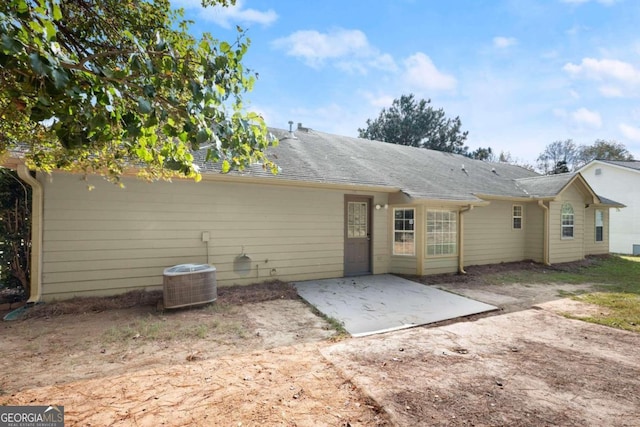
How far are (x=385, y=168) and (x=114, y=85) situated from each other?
8960mm

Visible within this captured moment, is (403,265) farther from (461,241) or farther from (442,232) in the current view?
(461,241)

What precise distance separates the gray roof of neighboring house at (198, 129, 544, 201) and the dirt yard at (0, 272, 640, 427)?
11.3 feet

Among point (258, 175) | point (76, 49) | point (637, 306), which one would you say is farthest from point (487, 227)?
point (76, 49)

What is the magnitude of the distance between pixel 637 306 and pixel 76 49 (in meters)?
9.98

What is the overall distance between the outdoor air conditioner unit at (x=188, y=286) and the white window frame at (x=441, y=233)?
6001mm

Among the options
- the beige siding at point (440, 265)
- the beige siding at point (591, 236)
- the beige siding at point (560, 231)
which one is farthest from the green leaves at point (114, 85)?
the beige siding at point (591, 236)

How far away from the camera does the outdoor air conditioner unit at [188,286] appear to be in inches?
200

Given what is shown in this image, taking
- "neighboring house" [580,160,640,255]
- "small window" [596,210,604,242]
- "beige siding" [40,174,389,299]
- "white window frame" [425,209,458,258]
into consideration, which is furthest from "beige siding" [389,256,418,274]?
"neighboring house" [580,160,640,255]

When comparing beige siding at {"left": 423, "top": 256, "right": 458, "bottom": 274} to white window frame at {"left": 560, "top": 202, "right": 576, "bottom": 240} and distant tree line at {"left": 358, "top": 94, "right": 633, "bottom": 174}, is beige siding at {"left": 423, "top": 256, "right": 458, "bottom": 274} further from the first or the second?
distant tree line at {"left": 358, "top": 94, "right": 633, "bottom": 174}

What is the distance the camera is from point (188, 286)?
5.19 metres

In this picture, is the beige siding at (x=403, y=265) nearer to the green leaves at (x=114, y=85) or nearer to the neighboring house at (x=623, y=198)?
the green leaves at (x=114, y=85)

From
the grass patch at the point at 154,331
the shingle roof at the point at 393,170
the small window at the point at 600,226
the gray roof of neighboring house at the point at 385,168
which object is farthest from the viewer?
the small window at the point at 600,226

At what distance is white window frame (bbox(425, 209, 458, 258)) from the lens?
8.55 meters

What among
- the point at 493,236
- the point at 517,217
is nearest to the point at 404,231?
the point at 493,236
